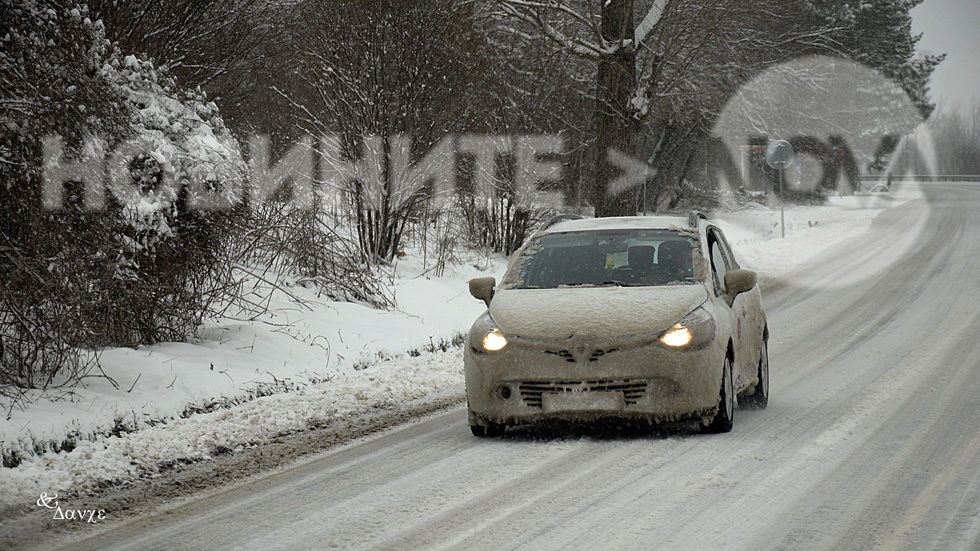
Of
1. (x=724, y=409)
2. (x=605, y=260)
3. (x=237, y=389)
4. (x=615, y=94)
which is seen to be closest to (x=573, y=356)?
(x=724, y=409)

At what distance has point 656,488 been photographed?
5988 millimetres

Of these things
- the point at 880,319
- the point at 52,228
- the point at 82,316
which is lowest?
the point at 880,319

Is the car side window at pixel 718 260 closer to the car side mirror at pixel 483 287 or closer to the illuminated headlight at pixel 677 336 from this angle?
the illuminated headlight at pixel 677 336

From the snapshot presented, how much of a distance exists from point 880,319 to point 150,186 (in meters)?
10.2

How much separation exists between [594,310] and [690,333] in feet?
2.23

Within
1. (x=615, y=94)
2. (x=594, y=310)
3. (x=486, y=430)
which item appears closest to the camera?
(x=594, y=310)

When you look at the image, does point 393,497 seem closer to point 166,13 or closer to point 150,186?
point 150,186

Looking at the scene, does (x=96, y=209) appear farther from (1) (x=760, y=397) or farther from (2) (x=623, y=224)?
(1) (x=760, y=397)

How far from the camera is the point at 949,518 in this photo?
5.25 meters

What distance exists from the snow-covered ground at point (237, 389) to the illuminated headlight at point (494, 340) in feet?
5.77

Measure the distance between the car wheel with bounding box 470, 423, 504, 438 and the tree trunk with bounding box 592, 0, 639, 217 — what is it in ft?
34.5

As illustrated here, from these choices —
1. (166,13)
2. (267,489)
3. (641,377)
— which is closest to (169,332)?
(267,489)

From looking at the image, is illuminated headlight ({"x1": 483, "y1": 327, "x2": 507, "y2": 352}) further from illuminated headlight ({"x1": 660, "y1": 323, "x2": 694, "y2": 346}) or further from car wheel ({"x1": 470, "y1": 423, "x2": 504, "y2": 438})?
illuminated headlight ({"x1": 660, "y1": 323, "x2": 694, "y2": 346})

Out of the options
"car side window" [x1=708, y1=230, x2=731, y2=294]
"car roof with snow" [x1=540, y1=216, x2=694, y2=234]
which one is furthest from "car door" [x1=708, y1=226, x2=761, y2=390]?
"car roof with snow" [x1=540, y1=216, x2=694, y2=234]
